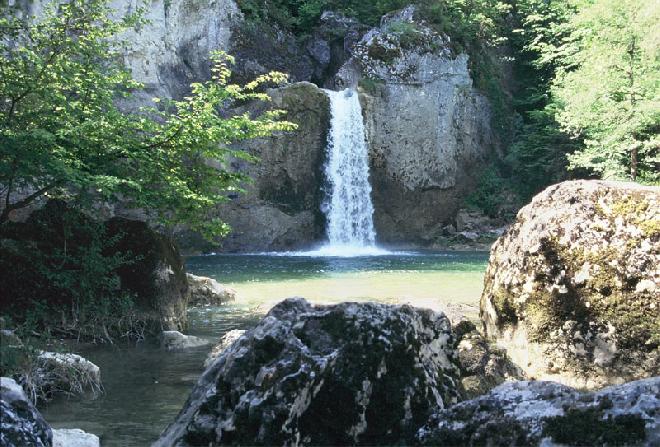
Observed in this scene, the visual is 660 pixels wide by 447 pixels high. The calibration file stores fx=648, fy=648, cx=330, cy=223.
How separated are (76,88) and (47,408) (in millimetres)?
4953

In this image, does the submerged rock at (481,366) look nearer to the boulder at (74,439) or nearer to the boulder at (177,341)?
the boulder at (74,439)

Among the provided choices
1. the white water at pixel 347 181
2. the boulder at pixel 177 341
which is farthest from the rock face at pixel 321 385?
the white water at pixel 347 181

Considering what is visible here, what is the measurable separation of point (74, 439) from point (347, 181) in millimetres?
26108

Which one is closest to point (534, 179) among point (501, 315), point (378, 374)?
point (501, 315)

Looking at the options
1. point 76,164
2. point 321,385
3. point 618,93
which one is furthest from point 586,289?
point 618,93

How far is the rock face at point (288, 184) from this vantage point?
29.7m

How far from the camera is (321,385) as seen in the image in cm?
343

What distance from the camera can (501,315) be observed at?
26.1 feet

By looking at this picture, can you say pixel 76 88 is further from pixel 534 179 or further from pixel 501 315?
pixel 534 179

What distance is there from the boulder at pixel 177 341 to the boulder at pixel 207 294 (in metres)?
4.08

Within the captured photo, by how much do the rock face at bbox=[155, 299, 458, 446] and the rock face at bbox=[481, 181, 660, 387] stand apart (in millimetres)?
3825

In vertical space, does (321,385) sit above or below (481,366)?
above

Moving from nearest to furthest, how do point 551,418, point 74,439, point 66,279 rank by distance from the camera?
point 551,418 → point 74,439 → point 66,279

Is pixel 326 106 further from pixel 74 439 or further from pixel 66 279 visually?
pixel 74 439
